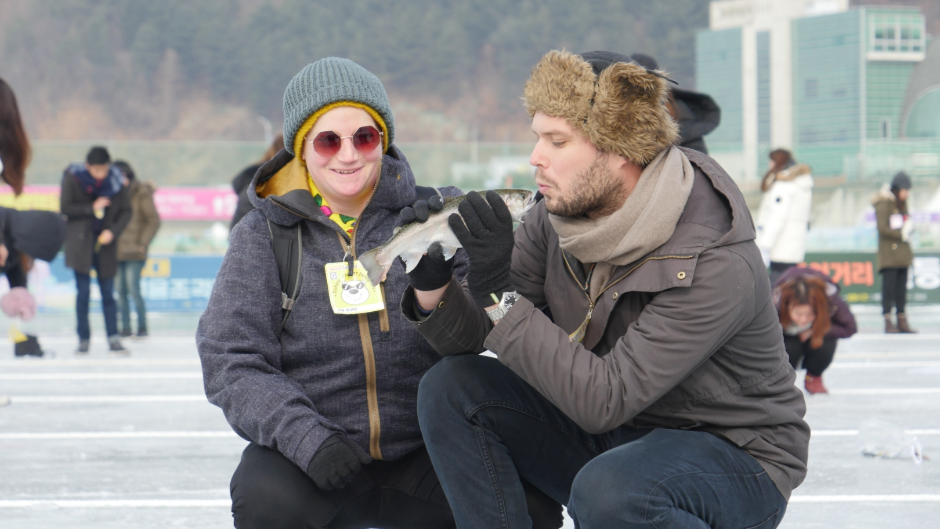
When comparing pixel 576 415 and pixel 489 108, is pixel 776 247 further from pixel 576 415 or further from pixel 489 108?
pixel 489 108

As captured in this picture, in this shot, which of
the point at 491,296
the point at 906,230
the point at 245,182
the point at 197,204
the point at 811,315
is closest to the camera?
the point at 491,296

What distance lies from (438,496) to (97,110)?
4776cm

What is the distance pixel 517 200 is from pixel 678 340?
0.43m

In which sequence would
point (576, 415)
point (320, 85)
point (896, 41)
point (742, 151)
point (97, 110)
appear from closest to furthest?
point (576, 415), point (320, 85), point (742, 151), point (896, 41), point (97, 110)

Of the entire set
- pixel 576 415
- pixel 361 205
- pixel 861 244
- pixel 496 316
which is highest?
pixel 361 205

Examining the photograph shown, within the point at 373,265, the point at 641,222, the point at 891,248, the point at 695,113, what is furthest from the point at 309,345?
the point at 891,248

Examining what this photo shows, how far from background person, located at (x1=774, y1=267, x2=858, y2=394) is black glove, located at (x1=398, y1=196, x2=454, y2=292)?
3270 mm

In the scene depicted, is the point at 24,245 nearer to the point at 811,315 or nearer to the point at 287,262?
the point at 287,262

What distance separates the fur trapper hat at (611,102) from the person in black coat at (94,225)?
5881mm

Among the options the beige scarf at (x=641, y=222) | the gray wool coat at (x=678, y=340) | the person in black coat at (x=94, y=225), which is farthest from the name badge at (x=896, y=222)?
the beige scarf at (x=641, y=222)

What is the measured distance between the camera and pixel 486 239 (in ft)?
6.10

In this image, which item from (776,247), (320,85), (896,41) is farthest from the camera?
(896,41)

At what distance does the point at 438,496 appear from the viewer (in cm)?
217

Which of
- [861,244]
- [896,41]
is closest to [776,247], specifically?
[861,244]
